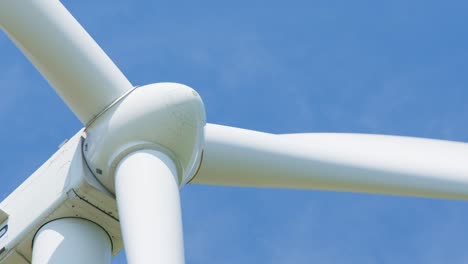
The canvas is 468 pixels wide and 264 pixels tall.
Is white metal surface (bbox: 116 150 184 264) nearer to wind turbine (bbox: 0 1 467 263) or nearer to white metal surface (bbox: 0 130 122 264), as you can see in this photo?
wind turbine (bbox: 0 1 467 263)

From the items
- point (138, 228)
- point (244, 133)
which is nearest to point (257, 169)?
point (244, 133)

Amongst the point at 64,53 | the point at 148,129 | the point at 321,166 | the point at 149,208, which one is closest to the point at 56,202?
the point at 148,129

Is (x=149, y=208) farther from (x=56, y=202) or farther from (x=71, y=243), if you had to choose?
(x=56, y=202)

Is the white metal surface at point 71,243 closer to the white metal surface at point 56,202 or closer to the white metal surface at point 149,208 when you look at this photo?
the white metal surface at point 56,202

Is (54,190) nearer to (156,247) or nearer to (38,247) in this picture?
(38,247)

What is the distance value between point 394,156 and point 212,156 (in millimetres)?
2789

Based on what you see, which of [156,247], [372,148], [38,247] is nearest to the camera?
[156,247]

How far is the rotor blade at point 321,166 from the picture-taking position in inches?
647

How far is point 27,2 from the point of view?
49.8 feet

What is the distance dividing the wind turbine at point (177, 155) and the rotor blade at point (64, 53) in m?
0.01

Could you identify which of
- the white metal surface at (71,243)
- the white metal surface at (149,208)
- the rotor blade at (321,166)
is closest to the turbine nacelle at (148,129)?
the white metal surface at (149,208)

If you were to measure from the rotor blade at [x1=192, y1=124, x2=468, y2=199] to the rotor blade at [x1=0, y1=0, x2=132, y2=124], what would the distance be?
5.61ft

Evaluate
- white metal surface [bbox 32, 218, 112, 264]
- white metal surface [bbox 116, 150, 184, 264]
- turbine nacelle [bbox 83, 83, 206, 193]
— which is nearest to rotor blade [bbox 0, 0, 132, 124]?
turbine nacelle [bbox 83, 83, 206, 193]

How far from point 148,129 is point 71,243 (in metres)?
1.73
